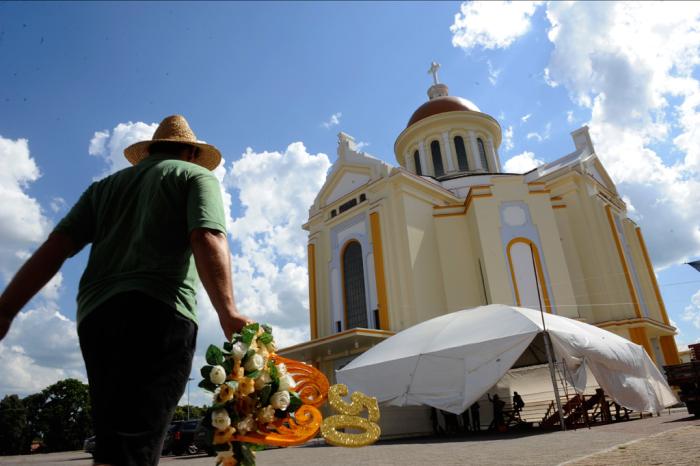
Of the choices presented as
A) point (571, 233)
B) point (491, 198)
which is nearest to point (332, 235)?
point (491, 198)

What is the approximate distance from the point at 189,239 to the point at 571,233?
74.7 feet

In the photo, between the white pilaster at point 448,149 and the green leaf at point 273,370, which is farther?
the white pilaster at point 448,149

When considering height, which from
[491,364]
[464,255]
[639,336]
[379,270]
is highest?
[464,255]

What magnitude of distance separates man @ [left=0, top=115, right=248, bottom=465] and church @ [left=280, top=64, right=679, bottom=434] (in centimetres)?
1531

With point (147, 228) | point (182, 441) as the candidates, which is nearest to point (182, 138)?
point (147, 228)

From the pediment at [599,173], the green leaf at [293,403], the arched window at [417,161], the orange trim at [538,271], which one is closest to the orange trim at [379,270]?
the orange trim at [538,271]

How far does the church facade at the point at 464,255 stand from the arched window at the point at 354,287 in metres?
0.05

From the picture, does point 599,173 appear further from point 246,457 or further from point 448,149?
point 246,457

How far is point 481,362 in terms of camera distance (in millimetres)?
10719

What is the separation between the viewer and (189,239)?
1.90 metres

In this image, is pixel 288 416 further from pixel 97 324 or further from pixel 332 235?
pixel 332 235

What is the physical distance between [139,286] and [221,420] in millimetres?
560

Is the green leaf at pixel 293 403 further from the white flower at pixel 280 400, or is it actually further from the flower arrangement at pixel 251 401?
the white flower at pixel 280 400

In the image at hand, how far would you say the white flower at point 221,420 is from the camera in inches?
66.5
